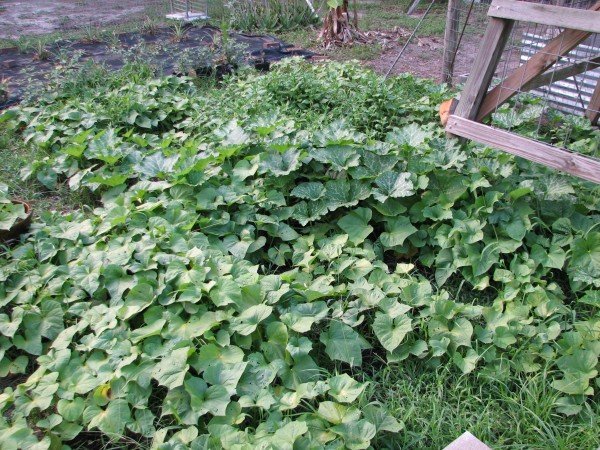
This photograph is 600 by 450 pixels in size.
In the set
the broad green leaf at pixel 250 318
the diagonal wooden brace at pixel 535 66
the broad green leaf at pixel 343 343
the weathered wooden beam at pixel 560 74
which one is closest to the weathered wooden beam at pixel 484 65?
the diagonal wooden brace at pixel 535 66

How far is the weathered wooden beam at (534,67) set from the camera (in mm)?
2930

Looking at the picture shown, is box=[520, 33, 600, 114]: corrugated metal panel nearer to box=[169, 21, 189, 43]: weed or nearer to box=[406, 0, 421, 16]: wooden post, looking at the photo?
box=[169, 21, 189, 43]: weed

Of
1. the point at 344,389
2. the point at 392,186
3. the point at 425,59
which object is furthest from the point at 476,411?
the point at 425,59

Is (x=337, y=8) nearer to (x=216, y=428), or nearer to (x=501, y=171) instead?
(x=501, y=171)

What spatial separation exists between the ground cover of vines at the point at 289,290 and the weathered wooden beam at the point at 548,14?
798mm

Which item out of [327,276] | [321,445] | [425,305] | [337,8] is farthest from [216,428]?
[337,8]

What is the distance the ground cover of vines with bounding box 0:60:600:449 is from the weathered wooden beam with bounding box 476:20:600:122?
0.33 meters

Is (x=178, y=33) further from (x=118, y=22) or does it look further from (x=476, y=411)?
(x=476, y=411)

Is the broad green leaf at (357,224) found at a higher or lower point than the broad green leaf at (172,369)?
higher

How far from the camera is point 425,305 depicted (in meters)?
2.56

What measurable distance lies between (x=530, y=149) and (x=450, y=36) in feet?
8.55

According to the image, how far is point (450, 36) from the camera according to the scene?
5121mm

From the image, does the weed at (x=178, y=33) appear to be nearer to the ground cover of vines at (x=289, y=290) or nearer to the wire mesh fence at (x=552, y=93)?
the ground cover of vines at (x=289, y=290)

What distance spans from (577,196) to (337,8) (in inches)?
215
